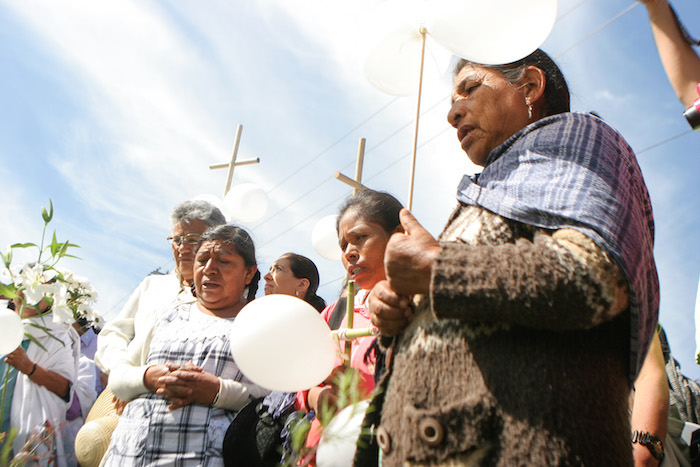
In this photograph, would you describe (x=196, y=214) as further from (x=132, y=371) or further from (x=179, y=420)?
(x=179, y=420)

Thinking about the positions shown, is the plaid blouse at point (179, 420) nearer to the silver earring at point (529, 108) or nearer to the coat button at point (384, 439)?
the coat button at point (384, 439)

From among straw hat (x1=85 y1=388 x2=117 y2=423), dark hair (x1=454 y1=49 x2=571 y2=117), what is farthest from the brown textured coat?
straw hat (x1=85 y1=388 x2=117 y2=423)

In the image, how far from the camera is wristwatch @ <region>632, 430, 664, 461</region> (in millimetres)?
2080

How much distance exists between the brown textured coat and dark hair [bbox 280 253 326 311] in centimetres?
292

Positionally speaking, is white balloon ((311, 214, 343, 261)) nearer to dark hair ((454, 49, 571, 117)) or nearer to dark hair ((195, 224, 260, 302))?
dark hair ((195, 224, 260, 302))

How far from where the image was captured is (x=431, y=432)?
1.08m

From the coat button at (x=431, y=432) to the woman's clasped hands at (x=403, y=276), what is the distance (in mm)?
273

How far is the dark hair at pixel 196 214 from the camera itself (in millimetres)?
4039

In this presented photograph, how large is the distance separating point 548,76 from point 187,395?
2041 millimetres

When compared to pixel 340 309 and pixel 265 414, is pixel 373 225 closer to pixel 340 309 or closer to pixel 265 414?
pixel 340 309

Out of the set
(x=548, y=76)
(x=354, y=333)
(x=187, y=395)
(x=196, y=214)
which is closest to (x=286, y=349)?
(x=354, y=333)

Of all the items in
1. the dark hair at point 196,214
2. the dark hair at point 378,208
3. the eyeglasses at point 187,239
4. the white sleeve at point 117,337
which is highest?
the dark hair at point 196,214

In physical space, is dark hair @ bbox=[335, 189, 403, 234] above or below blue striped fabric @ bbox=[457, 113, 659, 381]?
above

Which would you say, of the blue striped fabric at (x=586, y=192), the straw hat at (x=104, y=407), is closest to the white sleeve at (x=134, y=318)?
the straw hat at (x=104, y=407)
